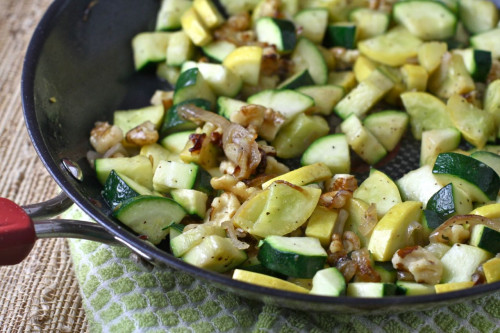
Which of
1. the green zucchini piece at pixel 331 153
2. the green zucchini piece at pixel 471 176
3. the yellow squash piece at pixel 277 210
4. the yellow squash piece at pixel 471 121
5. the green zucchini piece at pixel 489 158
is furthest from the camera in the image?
the yellow squash piece at pixel 471 121

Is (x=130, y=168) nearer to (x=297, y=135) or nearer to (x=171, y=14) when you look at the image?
(x=297, y=135)

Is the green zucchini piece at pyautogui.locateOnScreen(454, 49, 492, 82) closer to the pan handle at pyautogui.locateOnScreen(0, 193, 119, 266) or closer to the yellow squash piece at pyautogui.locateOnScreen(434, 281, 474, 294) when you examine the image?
the yellow squash piece at pyautogui.locateOnScreen(434, 281, 474, 294)

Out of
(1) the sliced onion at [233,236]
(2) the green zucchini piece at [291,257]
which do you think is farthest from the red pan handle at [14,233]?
(2) the green zucchini piece at [291,257]

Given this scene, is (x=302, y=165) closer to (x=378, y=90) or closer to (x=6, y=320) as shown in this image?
(x=378, y=90)

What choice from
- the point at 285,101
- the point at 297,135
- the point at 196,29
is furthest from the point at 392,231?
the point at 196,29

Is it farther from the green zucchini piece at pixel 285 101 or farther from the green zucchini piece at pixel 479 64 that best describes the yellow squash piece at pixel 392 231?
the green zucchini piece at pixel 479 64

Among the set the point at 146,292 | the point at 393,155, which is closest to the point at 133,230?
the point at 146,292

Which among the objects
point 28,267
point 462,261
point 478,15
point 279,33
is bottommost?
point 28,267
